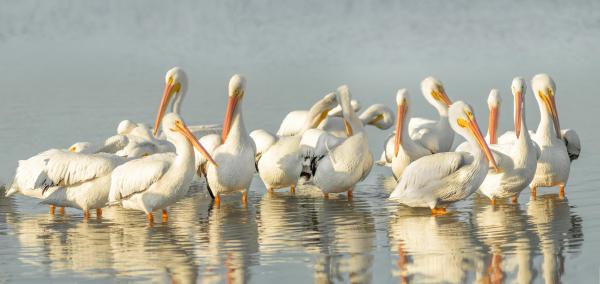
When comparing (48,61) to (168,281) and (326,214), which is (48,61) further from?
(168,281)

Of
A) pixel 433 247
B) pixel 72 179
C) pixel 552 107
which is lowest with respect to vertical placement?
pixel 433 247

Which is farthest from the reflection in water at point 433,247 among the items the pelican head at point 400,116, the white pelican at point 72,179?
the white pelican at point 72,179

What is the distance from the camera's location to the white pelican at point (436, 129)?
10531 mm

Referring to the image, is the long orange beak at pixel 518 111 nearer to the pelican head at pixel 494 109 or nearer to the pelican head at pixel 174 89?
the pelican head at pixel 494 109

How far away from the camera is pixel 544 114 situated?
935cm

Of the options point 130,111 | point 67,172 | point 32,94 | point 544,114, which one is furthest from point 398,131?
point 32,94

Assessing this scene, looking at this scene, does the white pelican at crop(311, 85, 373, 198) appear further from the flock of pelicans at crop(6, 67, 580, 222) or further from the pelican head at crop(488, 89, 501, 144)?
the pelican head at crop(488, 89, 501, 144)

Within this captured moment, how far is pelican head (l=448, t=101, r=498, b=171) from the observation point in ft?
27.5

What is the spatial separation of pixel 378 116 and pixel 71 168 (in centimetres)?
410

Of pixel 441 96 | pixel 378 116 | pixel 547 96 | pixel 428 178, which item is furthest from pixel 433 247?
pixel 378 116

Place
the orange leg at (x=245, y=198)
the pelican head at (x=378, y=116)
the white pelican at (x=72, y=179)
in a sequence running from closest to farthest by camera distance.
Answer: the white pelican at (x=72, y=179)
the orange leg at (x=245, y=198)
the pelican head at (x=378, y=116)

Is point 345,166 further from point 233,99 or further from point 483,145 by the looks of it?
point 483,145

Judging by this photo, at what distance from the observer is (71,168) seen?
8633mm

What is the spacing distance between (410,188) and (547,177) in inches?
50.4
